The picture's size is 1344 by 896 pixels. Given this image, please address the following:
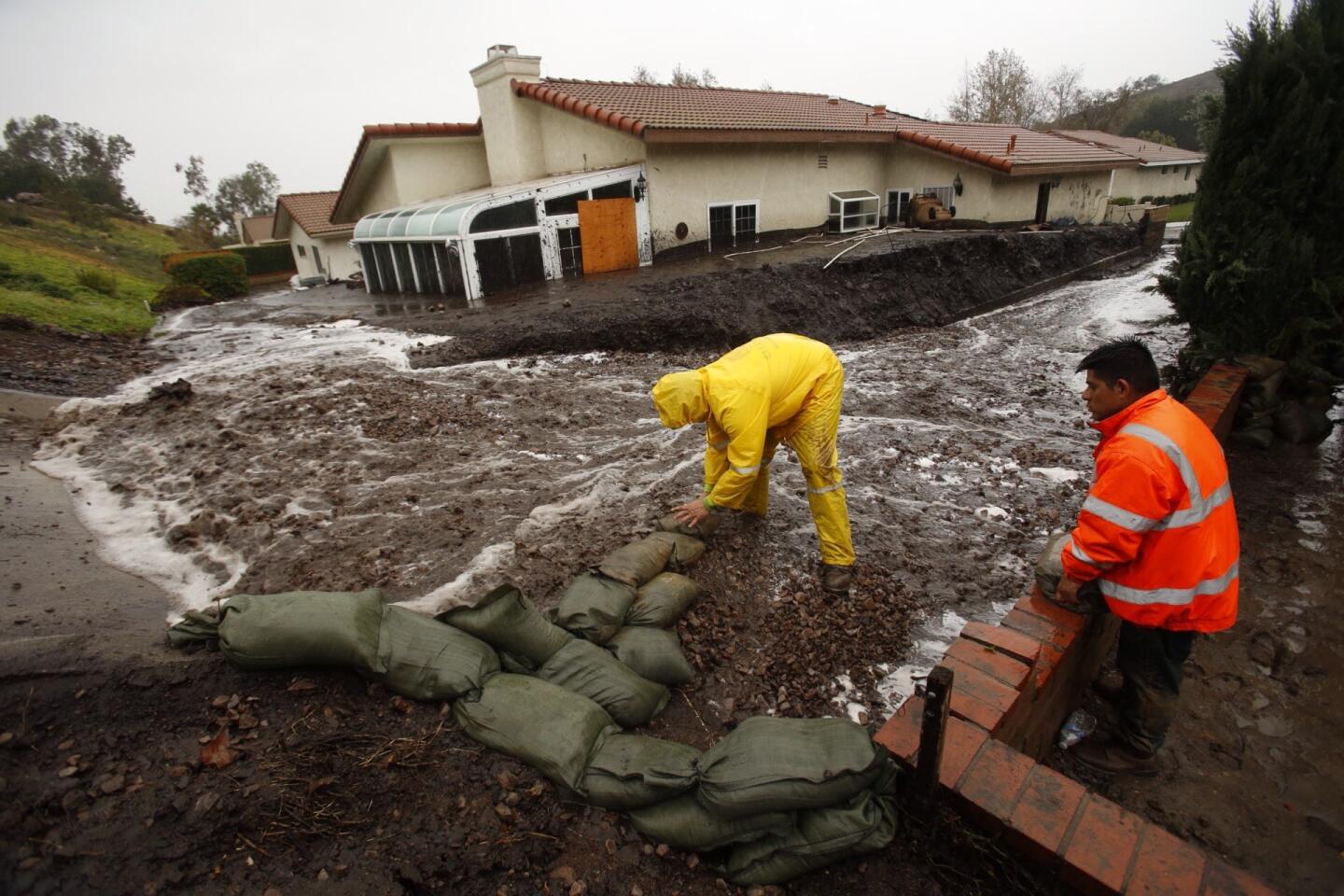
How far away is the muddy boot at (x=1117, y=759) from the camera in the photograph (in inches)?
98.9

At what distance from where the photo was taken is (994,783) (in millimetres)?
1877

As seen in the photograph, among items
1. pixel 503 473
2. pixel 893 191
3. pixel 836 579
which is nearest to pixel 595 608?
pixel 836 579

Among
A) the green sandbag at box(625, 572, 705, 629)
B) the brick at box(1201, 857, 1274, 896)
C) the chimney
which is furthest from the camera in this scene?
the chimney

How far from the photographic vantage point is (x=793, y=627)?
3.30m

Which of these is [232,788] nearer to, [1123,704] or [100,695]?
[100,695]

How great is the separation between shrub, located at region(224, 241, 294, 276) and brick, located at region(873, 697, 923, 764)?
33.9m

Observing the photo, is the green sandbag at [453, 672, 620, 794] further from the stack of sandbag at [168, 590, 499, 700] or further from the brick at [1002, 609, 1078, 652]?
the brick at [1002, 609, 1078, 652]

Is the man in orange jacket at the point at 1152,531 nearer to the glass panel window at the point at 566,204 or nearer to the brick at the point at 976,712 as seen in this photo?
the brick at the point at 976,712

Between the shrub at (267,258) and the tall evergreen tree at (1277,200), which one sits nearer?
the tall evergreen tree at (1277,200)

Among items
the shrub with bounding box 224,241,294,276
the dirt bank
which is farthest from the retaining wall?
the shrub with bounding box 224,241,294,276

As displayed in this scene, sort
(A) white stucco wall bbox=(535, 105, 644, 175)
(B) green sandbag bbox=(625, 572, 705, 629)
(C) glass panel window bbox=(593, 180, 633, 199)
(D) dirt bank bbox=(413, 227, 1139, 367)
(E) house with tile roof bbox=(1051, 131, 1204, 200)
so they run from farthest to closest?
(E) house with tile roof bbox=(1051, 131, 1204, 200)
(A) white stucco wall bbox=(535, 105, 644, 175)
(C) glass panel window bbox=(593, 180, 633, 199)
(D) dirt bank bbox=(413, 227, 1139, 367)
(B) green sandbag bbox=(625, 572, 705, 629)

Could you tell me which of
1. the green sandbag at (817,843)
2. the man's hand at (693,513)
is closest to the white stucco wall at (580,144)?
the man's hand at (693,513)

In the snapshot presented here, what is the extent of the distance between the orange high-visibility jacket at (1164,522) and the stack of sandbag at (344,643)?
2.46 metres

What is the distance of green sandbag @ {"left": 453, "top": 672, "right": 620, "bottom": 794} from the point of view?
211 cm
